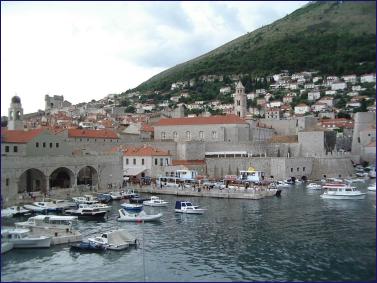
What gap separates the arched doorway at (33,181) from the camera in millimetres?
30812

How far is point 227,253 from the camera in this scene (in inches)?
673

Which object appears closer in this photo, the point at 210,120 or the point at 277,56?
the point at 210,120

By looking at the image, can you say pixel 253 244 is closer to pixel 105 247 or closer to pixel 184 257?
pixel 184 257

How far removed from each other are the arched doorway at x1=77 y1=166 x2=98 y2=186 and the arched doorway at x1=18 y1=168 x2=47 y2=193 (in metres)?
4.48

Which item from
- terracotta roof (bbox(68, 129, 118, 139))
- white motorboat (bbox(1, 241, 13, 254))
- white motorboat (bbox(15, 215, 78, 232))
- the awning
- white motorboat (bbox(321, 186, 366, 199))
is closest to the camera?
white motorboat (bbox(1, 241, 13, 254))

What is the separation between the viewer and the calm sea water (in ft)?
47.3

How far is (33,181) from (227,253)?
1873 cm

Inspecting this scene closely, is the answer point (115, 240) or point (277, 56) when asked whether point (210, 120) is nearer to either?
point (115, 240)

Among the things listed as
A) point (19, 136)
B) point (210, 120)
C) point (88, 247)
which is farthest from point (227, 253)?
A: point (210, 120)

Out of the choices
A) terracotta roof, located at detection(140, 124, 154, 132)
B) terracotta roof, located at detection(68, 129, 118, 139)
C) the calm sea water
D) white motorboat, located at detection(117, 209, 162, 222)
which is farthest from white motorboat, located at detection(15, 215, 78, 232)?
terracotta roof, located at detection(140, 124, 154, 132)

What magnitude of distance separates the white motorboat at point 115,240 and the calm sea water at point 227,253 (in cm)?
35

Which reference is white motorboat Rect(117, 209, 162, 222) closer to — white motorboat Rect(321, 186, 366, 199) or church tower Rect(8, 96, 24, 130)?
white motorboat Rect(321, 186, 366, 199)

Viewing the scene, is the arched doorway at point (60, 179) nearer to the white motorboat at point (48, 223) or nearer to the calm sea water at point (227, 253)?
the calm sea water at point (227, 253)

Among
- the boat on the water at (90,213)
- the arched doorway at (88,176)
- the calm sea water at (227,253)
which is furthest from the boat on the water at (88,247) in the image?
the arched doorway at (88,176)
